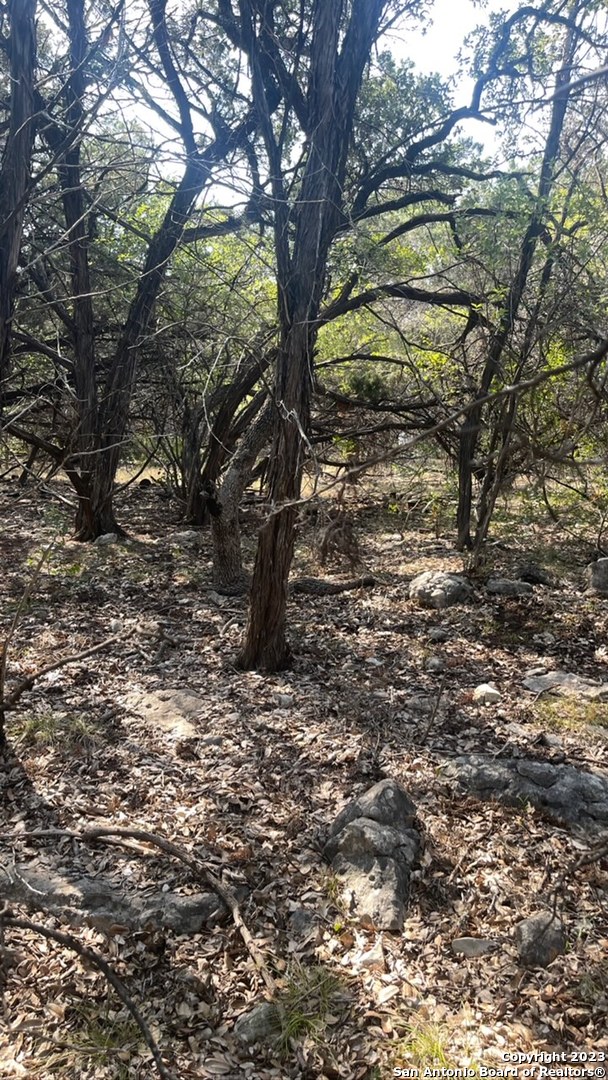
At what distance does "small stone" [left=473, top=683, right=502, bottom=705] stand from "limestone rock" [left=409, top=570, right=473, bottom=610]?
1.92 metres

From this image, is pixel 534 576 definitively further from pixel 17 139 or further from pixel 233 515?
pixel 17 139

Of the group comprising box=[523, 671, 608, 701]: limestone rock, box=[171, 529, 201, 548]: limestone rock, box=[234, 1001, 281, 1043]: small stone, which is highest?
box=[171, 529, 201, 548]: limestone rock

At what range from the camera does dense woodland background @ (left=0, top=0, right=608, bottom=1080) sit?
10.7 feet

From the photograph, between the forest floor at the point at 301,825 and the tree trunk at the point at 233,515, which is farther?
the tree trunk at the point at 233,515

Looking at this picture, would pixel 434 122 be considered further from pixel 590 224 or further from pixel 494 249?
pixel 590 224

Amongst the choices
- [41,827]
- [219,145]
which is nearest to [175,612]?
[41,827]

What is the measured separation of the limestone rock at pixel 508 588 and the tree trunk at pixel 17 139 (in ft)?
18.4

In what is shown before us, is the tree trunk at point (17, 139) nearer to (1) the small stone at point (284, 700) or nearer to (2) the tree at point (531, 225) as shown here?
(1) the small stone at point (284, 700)

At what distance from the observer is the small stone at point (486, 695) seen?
201 inches

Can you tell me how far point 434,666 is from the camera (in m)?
5.78

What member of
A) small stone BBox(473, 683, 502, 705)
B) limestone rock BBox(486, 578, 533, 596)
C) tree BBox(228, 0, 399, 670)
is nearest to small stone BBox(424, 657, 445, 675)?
small stone BBox(473, 683, 502, 705)

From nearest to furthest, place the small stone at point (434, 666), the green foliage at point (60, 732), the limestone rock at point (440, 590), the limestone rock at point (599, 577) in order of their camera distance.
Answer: the green foliage at point (60, 732)
the small stone at point (434, 666)
the limestone rock at point (440, 590)
the limestone rock at point (599, 577)

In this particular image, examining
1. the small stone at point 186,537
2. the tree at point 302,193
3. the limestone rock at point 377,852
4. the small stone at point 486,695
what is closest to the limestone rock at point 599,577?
the small stone at point 486,695

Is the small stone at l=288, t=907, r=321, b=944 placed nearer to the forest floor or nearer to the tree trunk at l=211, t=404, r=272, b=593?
the forest floor
